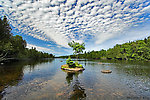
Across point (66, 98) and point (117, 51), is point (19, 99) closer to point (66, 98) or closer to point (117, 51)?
point (66, 98)

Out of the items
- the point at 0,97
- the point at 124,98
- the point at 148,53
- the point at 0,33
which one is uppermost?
the point at 0,33

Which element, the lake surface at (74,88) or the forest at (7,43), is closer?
the lake surface at (74,88)

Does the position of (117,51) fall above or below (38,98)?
above

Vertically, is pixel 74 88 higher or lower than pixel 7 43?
lower

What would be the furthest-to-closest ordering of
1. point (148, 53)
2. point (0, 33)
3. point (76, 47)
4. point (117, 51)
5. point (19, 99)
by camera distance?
1. point (117, 51)
2. point (148, 53)
3. point (76, 47)
4. point (0, 33)
5. point (19, 99)

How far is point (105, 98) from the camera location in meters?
9.92

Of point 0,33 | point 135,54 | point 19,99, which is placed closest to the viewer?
point 19,99

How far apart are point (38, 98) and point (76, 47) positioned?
29.1 meters

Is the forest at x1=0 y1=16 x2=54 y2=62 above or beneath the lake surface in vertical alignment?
above

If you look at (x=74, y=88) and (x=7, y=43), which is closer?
(x=74, y=88)

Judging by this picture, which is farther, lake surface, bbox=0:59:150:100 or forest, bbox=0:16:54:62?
forest, bbox=0:16:54:62

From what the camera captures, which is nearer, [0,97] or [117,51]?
[0,97]

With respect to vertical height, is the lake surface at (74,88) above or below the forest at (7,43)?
below

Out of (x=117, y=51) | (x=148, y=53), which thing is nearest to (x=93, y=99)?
(x=148, y=53)
